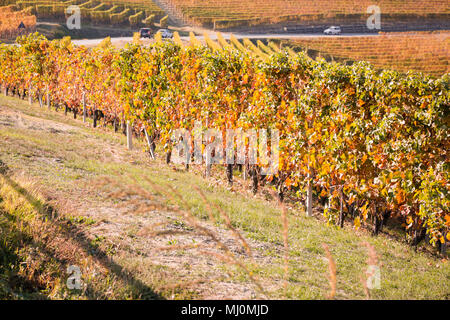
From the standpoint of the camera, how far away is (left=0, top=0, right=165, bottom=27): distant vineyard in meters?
56.7

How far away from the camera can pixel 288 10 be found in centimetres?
7500

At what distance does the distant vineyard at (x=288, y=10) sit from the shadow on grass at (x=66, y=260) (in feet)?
204

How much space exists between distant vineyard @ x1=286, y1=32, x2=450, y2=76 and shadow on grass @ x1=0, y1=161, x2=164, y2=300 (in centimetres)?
4508

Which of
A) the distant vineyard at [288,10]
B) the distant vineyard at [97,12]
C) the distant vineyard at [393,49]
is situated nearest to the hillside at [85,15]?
the distant vineyard at [97,12]

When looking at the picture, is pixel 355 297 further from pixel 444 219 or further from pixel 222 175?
pixel 222 175

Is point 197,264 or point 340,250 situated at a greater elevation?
point 197,264

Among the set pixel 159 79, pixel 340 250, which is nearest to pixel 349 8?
pixel 159 79

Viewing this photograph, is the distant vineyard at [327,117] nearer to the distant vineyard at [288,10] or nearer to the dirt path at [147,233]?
the dirt path at [147,233]

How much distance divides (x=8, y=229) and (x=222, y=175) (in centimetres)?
876

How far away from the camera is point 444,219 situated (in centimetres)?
679

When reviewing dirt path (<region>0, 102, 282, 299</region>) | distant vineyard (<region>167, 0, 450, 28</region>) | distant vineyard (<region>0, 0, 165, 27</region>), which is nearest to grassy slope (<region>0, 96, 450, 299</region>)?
dirt path (<region>0, 102, 282, 299</region>)
